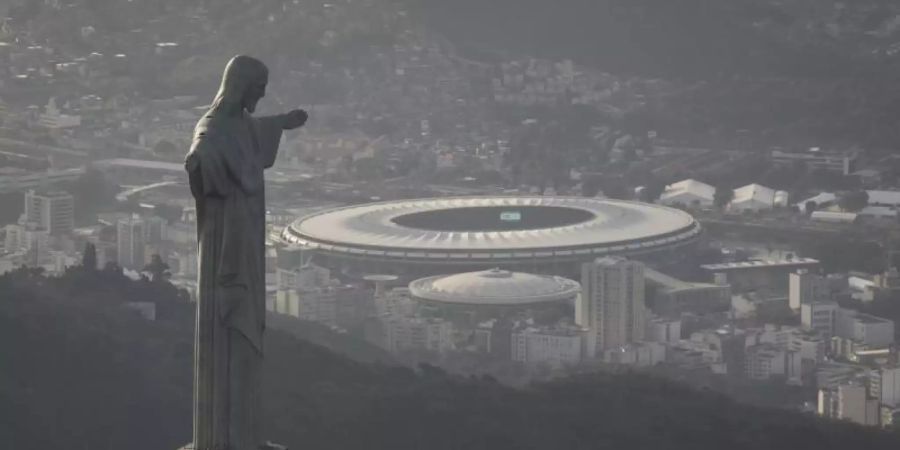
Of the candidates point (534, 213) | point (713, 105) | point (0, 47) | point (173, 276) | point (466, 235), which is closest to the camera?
point (173, 276)

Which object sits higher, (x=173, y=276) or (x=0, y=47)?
(x=0, y=47)

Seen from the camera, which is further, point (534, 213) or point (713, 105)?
point (713, 105)

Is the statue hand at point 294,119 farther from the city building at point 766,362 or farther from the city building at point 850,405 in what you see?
the city building at point 766,362

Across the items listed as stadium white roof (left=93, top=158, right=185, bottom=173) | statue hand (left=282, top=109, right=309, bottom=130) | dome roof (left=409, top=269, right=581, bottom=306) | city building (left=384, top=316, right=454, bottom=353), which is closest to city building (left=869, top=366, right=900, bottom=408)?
city building (left=384, top=316, right=454, bottom=353)

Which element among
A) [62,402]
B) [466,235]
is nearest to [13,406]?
[62,402]

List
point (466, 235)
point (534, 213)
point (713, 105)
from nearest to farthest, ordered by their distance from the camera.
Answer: point (466, 235) → point (534, 213) → point (713, 105)

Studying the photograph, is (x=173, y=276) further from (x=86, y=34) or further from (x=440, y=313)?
(x=86, y=34)

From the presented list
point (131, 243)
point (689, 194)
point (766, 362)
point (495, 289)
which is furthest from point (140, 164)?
point (766, 362)
